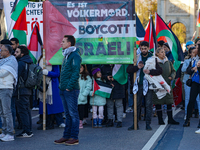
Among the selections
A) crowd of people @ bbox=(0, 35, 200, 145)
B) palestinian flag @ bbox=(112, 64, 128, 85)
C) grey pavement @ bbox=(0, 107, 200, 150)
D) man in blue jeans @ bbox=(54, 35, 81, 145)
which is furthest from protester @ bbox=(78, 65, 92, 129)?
man in blue jeans @ bbox=(54, 35, 81, 145)

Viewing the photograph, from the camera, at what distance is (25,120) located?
795cm

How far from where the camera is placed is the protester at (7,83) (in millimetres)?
7441

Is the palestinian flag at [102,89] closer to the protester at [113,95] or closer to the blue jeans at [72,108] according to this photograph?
the protester at [113,95]

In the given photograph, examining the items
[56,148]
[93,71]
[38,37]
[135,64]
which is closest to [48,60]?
[38,37]

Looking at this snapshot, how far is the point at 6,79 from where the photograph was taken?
7.47 metres

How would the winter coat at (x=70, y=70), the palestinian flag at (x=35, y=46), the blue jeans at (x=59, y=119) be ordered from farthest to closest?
1. the blue jeans at (x=59, y=119)
2. the palestinian flag at (x=35, y=46)
3. the winter coat at (x=70, y=70)

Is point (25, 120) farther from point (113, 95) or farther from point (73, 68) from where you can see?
point (113, 95)

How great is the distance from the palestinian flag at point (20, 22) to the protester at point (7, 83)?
1968 millimetres

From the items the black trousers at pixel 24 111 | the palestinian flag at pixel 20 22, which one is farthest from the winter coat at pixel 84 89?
the palestinian flag at pixel 20 22

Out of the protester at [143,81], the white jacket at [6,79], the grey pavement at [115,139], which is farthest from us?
the protester at [143,81]

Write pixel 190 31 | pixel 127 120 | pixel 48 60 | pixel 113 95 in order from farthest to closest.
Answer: pixel 190 31
pixel 127 120
pixel 113 95
pixel 48 60

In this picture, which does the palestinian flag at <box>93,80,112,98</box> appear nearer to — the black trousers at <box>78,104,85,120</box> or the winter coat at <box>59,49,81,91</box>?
the black trousers at <box>78,104,85,120</box>

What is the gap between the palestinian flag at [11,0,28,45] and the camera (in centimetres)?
949

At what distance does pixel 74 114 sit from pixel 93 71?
8.51ft
